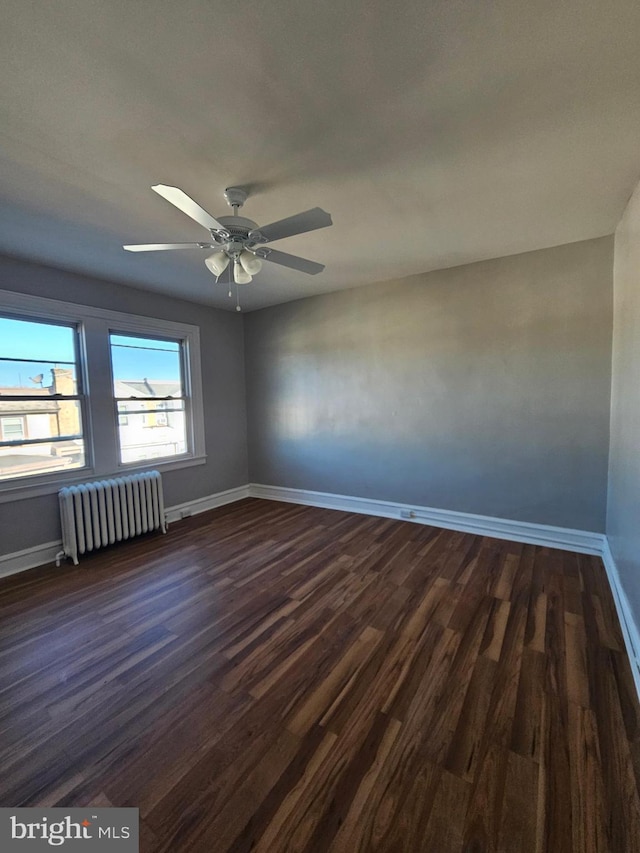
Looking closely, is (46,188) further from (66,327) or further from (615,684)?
(615,684)

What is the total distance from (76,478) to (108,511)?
460 mm

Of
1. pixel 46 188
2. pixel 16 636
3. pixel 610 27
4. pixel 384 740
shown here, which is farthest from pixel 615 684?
pixel 46 188

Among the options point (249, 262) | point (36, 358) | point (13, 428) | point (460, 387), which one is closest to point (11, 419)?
point (13, 428)

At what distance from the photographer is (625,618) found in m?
2.07

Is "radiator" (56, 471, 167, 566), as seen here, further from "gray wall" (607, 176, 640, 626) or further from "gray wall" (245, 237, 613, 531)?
"gray wall" (607, 176, 640, 626)

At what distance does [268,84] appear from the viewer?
136 cm

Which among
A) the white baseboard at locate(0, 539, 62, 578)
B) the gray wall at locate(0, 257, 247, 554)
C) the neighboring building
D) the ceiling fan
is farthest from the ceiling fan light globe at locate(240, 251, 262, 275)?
the white baseboard at locate(0, 539, 62, 578)

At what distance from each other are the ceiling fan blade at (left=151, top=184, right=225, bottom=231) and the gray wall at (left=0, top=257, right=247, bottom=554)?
7.66 feet

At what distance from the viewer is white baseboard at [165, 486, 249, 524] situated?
4.25m

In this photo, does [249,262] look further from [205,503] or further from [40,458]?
[205,503]

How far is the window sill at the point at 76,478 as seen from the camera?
2990 millimetres

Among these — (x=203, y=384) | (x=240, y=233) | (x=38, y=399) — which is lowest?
(x=38, y=399)

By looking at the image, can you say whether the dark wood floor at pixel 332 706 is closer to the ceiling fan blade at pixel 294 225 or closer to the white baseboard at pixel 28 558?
the white baseboard at pixel 28 558

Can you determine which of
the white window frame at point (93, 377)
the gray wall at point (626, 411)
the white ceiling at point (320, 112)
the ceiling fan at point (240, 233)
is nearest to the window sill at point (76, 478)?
the white window frame at point (93, 377)
